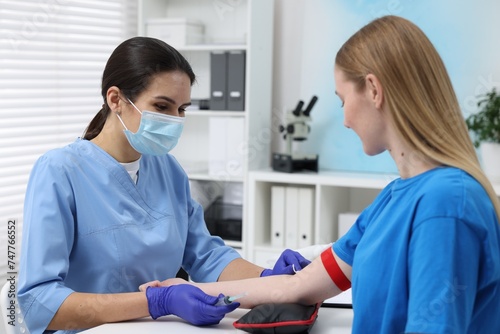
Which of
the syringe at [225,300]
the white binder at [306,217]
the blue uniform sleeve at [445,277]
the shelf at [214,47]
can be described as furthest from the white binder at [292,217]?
the blue uniform sleeve at [445,277]

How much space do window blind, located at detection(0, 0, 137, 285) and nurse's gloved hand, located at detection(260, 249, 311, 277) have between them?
1.68 m

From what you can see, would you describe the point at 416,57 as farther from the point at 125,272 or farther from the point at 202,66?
the point at 202,66

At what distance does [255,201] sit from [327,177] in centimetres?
40

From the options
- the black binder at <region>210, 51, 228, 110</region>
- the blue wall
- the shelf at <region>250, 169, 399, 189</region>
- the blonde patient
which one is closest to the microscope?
the shelf at <region>250, 169, 399, 189</region>

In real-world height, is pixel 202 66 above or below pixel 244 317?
above

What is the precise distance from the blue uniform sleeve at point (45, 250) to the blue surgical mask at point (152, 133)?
0.24 m

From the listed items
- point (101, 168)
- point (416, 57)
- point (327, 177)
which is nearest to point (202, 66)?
point (327, 177)

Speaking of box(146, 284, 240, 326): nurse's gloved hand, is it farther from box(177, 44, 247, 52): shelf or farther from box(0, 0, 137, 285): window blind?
box(177, 44, 247, 52): shelf

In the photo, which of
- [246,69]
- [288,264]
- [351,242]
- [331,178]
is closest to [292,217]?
[331,178]

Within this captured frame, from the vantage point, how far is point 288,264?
180 cm

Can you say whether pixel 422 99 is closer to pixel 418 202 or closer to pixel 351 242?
pixel 418 202

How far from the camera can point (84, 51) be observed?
3.48 meters

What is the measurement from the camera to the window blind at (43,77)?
3037 mm

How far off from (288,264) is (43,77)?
1.92 metres
